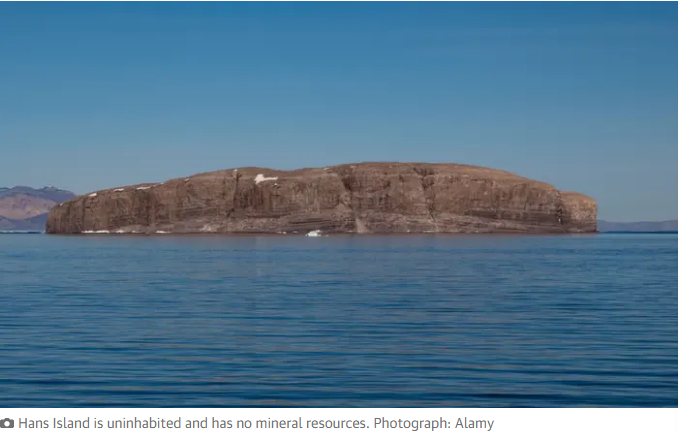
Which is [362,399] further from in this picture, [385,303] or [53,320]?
[385,303]

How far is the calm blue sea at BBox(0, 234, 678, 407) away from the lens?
18703 mm

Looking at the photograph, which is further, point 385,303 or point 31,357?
point 385,303

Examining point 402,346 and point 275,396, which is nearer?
point 275,396

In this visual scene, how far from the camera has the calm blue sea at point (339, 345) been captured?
1870 cm

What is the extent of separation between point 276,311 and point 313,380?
606 inches

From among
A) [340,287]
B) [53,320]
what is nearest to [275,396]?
[53,320]

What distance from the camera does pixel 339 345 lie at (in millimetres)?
25641

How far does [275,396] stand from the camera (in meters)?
18.4
